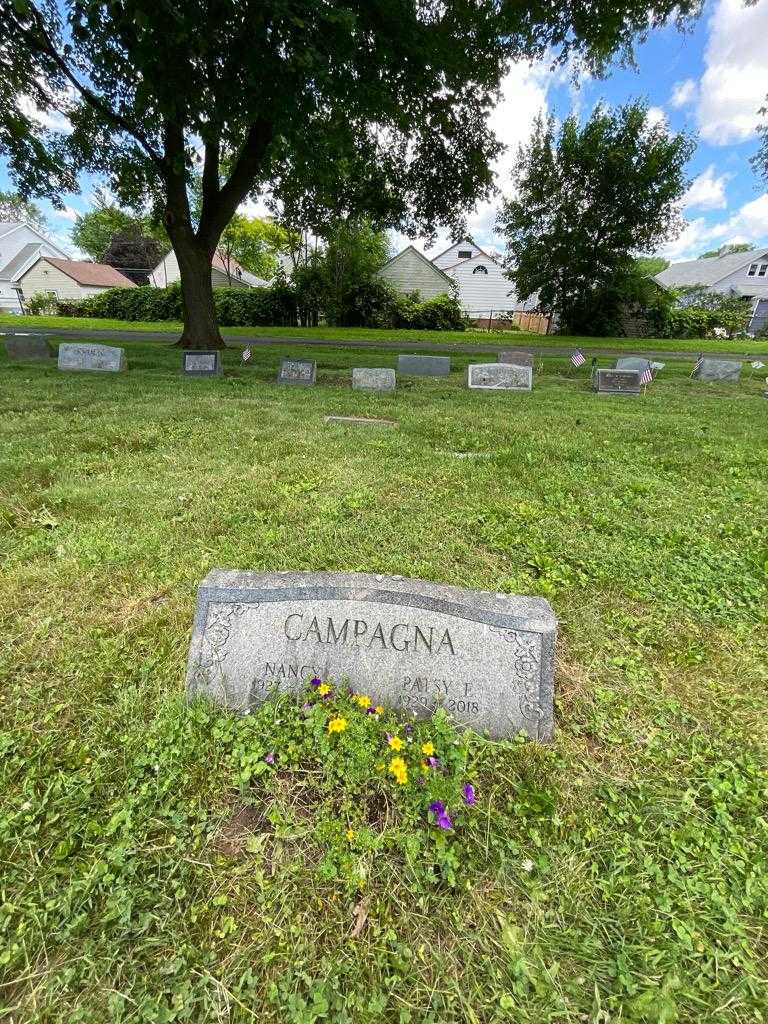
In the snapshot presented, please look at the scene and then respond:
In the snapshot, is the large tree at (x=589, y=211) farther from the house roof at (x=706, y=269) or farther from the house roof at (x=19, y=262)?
the house roof at (x=19, y=262)

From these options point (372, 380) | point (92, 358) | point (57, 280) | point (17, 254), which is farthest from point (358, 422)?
point (17, 254)

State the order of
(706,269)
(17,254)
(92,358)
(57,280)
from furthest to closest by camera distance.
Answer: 1. (706,269)
2. (17,254)
3. (57,280)
4. (92,358)

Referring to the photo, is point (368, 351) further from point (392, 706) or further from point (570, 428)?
point (392, 706)

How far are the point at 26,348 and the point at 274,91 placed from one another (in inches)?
331

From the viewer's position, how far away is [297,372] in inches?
365

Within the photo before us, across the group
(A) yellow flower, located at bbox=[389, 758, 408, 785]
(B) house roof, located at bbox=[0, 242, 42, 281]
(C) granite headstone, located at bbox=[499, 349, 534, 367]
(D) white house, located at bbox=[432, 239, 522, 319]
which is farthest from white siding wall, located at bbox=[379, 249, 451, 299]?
(A) yellow flower, located at bbox=[389, 758, 408, 785]

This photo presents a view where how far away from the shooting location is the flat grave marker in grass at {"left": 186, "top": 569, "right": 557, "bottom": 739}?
5.68 ft

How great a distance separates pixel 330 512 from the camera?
328cm

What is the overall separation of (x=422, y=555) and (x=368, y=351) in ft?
46.2

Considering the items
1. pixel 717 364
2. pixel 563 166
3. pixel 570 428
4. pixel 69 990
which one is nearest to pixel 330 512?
pixel 69 990

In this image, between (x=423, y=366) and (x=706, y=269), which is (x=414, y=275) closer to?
(x=423, y=366)

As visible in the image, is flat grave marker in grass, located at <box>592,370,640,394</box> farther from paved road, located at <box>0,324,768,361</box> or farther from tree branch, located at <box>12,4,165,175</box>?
tree branch, located at <box>12,4,165,175</box>

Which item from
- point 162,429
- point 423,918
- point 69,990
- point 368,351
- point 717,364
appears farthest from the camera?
point 368,351

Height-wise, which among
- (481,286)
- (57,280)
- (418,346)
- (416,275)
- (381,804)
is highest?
(57,280)
